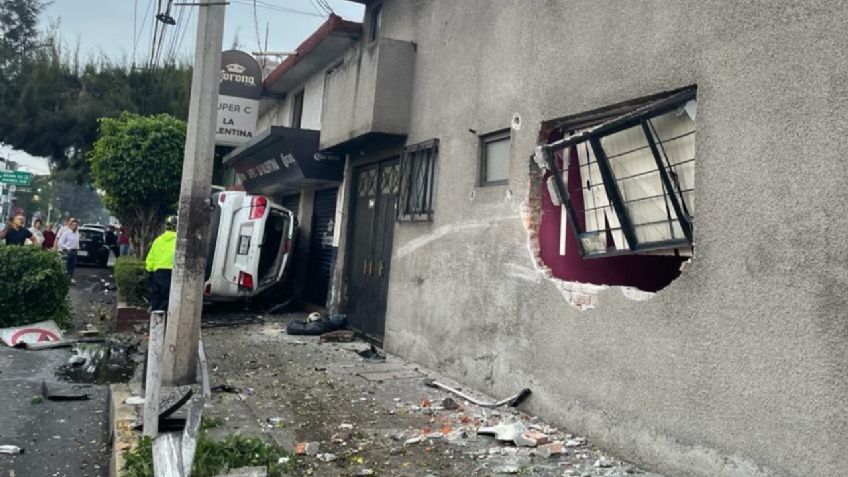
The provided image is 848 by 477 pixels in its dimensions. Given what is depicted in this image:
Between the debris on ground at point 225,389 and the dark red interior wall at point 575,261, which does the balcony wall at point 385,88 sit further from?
the debris on ground at point 225,389

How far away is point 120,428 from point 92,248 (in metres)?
20.4

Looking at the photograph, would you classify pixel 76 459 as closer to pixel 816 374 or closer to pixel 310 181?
pixel 816 374

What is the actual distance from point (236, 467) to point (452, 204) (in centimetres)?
384

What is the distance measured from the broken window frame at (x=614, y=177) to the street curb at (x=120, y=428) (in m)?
3.73

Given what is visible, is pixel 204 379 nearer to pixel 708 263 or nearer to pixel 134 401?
pixel 134 401

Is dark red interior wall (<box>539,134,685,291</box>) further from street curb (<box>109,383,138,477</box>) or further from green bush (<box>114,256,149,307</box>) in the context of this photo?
green bush (<box>114,256,149,307</box>)

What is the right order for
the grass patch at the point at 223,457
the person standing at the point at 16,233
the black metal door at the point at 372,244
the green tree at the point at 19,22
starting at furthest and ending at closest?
the green tree at the point at 19,22
the person standing at the point at 16,233
the black metal door at the point at 372,244
the grass patch at the point at 223,457

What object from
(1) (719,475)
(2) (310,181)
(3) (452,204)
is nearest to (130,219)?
(2) (310,181)

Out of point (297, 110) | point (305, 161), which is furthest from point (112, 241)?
point (305, 161)

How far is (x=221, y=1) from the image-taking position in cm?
621

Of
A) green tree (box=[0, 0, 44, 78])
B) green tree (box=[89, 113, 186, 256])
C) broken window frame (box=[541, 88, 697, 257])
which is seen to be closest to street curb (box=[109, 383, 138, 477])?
broken window frame (box=[541, 88, 697, 257])

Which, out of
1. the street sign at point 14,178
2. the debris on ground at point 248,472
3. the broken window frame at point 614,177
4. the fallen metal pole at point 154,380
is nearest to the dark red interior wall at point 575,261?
the broken window frame at point 614,177

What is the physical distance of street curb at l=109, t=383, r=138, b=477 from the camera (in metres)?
4.41

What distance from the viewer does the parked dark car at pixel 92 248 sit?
23.0 meters
